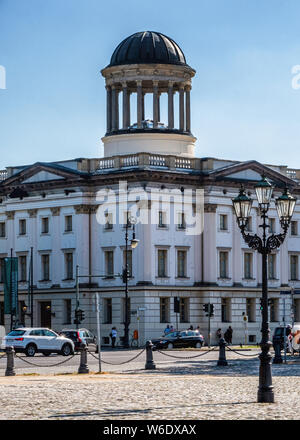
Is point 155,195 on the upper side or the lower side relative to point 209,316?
upper

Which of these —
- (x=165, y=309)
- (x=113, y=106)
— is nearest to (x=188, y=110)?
(x=113, y=106)

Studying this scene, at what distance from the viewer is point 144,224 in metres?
91.6

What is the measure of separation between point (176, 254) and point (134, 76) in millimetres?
14356

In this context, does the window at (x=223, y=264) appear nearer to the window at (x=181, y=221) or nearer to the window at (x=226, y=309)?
the window at (x=226, y=309)

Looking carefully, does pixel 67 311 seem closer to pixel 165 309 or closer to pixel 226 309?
pixel 165 309

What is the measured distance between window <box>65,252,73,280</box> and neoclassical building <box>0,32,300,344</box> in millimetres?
74

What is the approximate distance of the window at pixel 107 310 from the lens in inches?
3708

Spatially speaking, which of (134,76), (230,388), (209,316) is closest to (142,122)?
(134,76)

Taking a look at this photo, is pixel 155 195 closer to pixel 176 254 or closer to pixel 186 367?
pixel 176 254

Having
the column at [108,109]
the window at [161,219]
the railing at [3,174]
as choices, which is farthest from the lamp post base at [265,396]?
the railing at [3,174]

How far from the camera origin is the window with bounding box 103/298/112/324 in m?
94.2

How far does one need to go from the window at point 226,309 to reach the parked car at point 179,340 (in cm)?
1416

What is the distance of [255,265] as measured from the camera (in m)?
99.1
